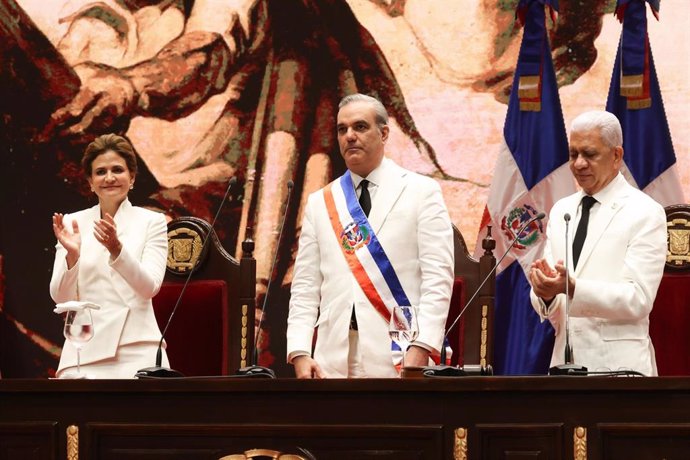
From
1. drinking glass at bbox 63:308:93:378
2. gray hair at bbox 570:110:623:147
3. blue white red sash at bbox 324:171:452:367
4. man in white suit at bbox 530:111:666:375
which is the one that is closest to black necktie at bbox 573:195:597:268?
man in white suit at bbox 530:111:666:375

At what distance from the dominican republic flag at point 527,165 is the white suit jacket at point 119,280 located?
143 cm

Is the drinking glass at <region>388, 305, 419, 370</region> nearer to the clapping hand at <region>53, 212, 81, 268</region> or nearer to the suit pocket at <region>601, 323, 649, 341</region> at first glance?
the suit pocket at <region>601, 323, 649, 341</region>

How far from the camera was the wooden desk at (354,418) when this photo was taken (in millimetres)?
2598

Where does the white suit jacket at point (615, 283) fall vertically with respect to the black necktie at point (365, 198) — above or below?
below

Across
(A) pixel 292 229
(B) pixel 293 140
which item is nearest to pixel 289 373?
(A) pixel 292 229

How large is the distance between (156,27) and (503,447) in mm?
3312

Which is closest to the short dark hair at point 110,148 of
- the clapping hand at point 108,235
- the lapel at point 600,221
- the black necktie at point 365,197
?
the clapping hand at point 108,235

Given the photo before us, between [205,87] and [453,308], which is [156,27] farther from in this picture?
[453,308]

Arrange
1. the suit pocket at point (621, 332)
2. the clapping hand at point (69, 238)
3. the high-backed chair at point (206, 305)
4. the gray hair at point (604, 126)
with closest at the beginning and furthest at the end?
the suit pocket at point (621, 332), the gray hair at point (604, 126), the clapping hand at point (69, 238), the high-backed chair at point (206, 305)

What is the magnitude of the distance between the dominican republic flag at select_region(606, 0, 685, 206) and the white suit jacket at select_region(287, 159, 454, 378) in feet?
4.06

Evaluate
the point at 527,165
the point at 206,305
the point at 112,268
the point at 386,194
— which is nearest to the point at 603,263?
the point at 386,194

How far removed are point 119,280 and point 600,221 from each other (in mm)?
1524

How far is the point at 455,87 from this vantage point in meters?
5.06

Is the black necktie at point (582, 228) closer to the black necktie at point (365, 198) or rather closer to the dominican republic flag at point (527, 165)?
the black necktie at point (365, 198)
